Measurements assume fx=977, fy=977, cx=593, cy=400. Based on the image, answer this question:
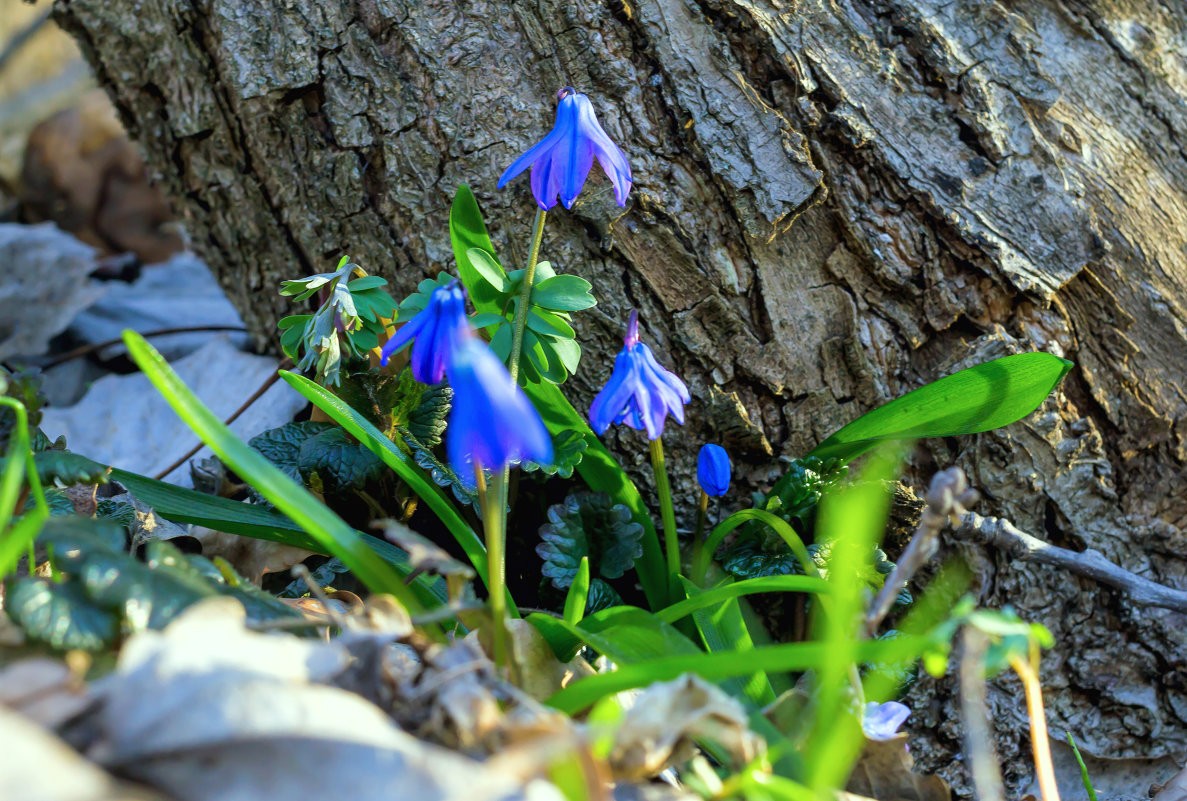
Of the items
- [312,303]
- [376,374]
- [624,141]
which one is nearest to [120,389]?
[312,303]

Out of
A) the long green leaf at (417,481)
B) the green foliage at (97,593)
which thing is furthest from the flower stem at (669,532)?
the green foliage at (97,593)

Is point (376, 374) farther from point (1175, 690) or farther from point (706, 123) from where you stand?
point (1175, 690)

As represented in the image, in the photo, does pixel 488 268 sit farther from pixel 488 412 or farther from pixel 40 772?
pixel 40 772

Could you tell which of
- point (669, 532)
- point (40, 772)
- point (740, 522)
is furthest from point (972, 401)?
point (40, 772)

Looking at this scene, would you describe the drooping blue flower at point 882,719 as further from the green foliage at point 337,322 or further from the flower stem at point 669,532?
the green foliage at point 337,322

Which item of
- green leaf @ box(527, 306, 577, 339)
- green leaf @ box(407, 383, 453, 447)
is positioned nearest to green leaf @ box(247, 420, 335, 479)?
green leaf @ box(407, 383, 453, 447)

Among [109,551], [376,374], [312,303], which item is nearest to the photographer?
[109,551]
